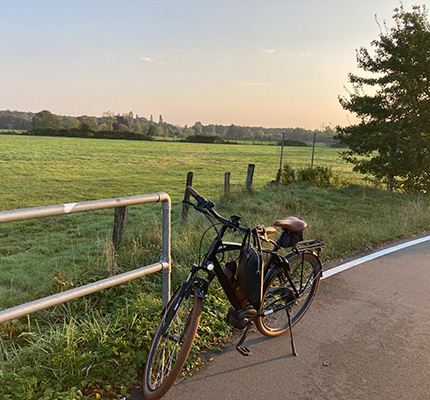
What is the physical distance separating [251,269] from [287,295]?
3.47 feet

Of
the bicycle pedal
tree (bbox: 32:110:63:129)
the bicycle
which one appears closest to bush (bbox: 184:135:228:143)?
tree (bbox: 32:110:63:129)

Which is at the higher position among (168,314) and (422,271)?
(168,314)

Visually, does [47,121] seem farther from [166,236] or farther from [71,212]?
[71,212]

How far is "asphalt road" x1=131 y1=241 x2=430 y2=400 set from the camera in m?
2.82

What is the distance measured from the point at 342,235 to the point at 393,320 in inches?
114

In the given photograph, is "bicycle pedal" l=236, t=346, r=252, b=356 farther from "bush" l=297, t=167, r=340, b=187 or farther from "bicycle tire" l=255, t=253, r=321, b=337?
"bush" l=297, t=167, r=340, b=187

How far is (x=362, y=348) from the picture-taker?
344cm

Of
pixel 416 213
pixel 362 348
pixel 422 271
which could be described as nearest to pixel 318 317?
pixel 362 348

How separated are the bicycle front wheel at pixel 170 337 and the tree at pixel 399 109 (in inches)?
489

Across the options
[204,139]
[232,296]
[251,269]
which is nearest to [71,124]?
[204,139]

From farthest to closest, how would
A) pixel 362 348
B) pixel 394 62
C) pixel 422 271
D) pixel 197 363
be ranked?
1. pixel 394 62
2. pixel 422 271
3. pixel 362 348
4. pixel 197 363

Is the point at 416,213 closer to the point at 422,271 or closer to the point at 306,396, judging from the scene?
the point at 422,271

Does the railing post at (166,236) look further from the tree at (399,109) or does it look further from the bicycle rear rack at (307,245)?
the tree at (399,109)

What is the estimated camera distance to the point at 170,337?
279 centimetres
